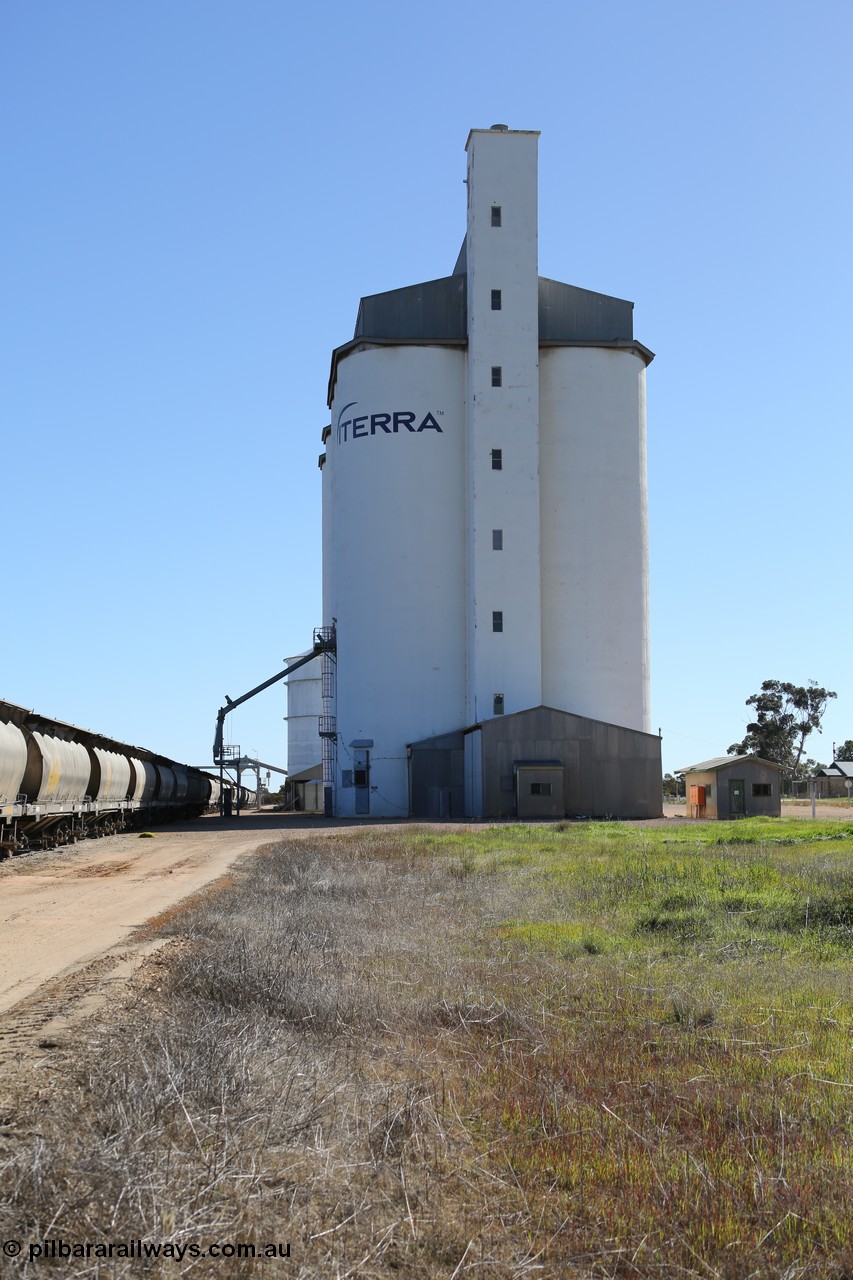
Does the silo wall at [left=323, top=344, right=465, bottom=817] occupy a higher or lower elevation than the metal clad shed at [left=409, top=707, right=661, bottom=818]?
higher

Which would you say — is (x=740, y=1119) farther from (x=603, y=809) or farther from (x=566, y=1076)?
(x=603, y=809)

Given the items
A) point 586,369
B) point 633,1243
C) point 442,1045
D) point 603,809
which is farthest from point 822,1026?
point 586,369

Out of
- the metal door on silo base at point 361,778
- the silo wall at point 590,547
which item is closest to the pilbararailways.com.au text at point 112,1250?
the silo wall at point 590,547

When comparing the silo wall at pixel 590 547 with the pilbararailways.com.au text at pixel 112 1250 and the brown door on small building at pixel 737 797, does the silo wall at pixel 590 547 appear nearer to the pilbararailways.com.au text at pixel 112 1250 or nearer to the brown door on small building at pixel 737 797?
the brown door on small building at pixel 737 797

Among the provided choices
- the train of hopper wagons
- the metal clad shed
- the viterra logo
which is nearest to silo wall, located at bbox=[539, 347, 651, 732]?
the metal clad shed

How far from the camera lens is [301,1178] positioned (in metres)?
5.54

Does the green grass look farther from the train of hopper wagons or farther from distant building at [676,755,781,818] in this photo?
distant building at [676,755,781,818]

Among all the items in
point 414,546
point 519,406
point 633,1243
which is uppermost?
point 519,406

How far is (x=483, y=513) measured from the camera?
58.7 metres

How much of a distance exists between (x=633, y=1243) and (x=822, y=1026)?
460 cm

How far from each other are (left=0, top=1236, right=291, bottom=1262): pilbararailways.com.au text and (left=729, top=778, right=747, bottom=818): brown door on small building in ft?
170

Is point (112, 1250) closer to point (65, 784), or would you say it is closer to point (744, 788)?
point (65, 784)

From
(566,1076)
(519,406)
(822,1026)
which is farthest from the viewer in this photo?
(519,406)

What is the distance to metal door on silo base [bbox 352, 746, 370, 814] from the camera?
6134 centimetres
